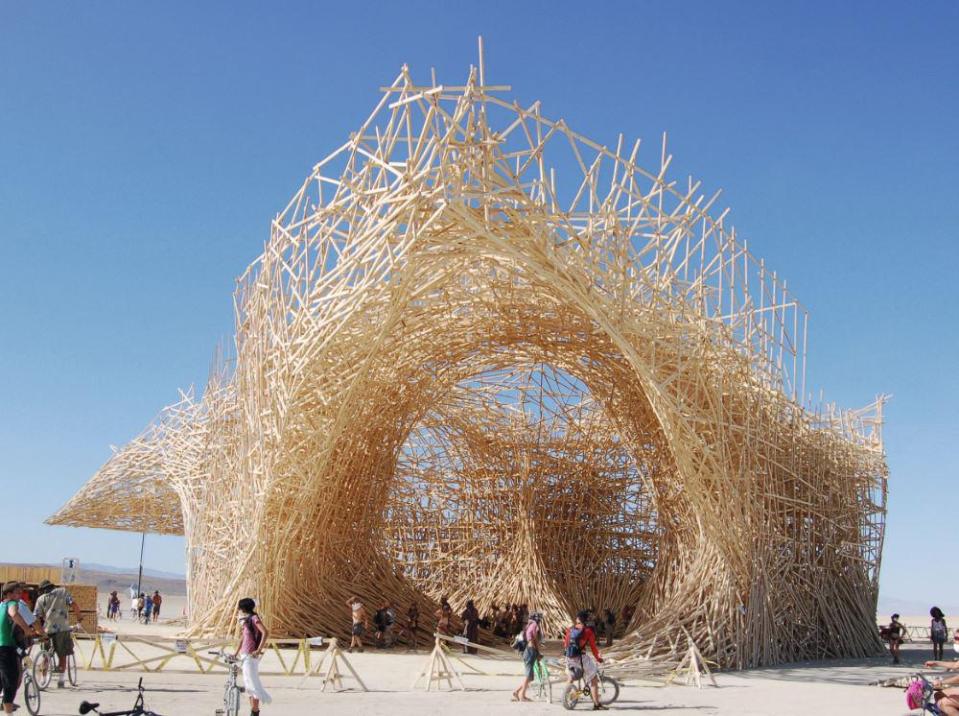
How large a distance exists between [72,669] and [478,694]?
17.7ft

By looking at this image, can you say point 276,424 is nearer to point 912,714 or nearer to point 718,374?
point 718,374

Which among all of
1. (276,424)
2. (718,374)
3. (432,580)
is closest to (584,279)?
(718,374)

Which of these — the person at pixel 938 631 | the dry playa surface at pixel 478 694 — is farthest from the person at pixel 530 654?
the person at pixel 938 631

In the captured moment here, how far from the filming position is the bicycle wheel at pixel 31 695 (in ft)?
33.9

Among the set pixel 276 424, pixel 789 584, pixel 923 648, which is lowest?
pixel 923 648

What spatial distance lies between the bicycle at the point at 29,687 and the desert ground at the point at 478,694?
1.04 ft

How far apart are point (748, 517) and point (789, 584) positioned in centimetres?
195

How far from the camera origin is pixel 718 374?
17.6m

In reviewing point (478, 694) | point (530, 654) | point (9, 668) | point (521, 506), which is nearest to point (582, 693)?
point (530, 654)

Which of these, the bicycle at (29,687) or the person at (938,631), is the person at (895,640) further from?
the bicycle at (29,687)

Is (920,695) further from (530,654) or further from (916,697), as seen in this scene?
(530,654)

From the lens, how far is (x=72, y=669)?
539 inches

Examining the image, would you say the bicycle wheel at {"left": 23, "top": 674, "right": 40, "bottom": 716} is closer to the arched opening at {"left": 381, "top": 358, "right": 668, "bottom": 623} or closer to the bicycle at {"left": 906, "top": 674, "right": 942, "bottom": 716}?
the bicycle at {"left": 906, "top": 674, "right": 942, "bottom": 716}

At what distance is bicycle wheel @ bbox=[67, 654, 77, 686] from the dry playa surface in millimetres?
155
